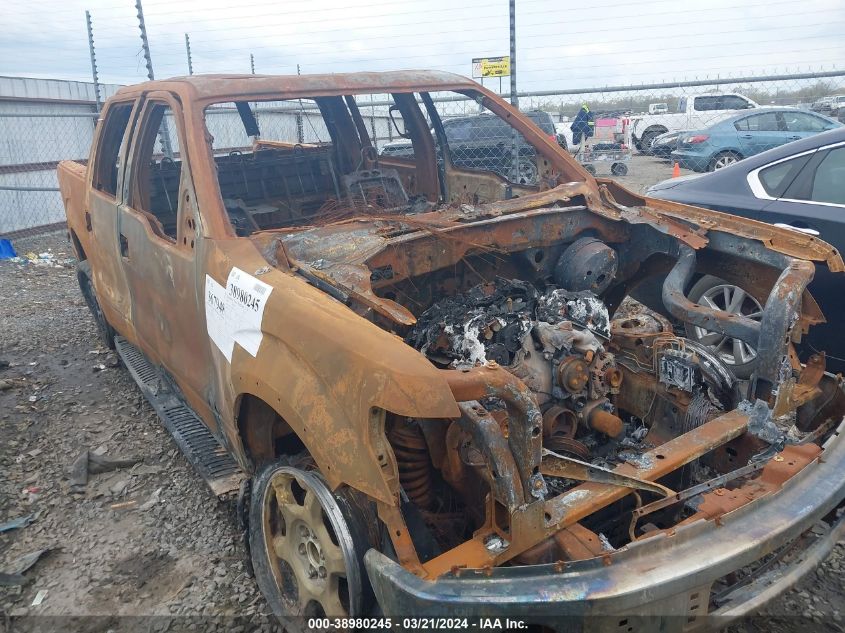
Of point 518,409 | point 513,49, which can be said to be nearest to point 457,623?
point 518,409

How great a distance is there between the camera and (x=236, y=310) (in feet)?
7.86

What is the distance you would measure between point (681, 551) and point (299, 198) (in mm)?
3411

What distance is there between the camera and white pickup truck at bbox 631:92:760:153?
18.1 meters

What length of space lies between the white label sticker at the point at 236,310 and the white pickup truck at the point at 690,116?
16.6 metres

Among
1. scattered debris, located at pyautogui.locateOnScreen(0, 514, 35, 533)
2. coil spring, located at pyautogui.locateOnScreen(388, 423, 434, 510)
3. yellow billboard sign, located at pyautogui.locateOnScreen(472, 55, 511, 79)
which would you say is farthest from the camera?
yellow billboard sign, located at pyautogui.locateOnScreen(472, 55, 511, 79)

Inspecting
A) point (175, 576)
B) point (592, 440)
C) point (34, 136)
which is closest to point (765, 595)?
point (592, 440)

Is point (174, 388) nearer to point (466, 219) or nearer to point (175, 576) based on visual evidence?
point (175, 576)

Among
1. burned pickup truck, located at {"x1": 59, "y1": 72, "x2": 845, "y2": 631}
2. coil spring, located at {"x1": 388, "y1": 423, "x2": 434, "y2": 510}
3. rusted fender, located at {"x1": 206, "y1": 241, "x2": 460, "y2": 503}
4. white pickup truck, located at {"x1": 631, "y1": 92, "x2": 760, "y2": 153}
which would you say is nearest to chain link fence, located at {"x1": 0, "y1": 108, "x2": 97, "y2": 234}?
burned pickup truck, located at {"x1": 59, "y1": 72, "x2": 845, "y2": 631}

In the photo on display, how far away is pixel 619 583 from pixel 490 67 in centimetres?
689

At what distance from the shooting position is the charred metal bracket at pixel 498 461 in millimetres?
1751

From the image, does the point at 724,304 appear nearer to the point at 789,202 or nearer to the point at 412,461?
the point at 789,202

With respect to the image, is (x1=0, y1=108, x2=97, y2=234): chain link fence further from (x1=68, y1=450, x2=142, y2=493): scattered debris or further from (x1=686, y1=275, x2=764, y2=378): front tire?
(x1=686, y1=275, x2=764, y2=378): front tire

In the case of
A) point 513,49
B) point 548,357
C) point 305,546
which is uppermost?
point 513,49

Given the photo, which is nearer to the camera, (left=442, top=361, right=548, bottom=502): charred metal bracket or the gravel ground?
(left=442, top=361, right=548, bottom=502): charred metal bracket
